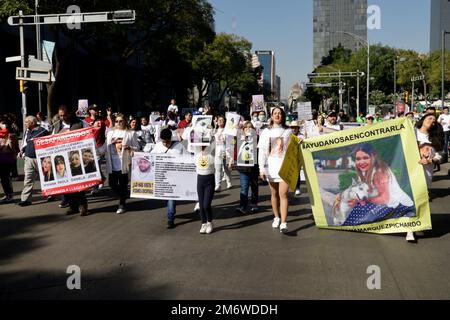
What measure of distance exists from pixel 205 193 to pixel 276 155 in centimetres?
118

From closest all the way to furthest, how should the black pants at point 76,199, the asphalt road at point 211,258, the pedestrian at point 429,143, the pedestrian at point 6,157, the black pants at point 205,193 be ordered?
the asphalt road at point 211,258
the pedestrian at point 429,143
the black pants at point 205,193
the black pants at point 76,199
the pedestrian at point 6,157

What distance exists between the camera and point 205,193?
24.8ft

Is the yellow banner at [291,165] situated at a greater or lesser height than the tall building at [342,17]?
lesser

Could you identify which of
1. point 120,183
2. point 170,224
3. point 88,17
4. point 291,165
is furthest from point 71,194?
point 88,17

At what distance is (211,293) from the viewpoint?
4895mm

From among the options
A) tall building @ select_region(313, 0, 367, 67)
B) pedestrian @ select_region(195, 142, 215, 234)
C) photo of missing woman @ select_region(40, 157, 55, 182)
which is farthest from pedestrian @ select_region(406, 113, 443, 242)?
tall building @ select_region(313, 0, 367, 67)

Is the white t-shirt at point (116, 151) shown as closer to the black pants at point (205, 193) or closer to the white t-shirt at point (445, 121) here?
the black pants at point (205, 193)

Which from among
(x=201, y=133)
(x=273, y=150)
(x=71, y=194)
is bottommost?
(x=71, y=194)

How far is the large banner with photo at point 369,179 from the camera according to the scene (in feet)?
22.8

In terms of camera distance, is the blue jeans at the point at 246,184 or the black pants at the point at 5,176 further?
the black pants at the point at 5,176

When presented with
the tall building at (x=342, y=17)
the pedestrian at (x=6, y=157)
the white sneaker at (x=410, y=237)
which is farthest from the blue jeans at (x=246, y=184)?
the tall building at (x=342, y=17)

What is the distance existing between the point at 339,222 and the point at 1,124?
708cm

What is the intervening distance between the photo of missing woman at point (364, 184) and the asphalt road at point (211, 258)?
0.34 metres

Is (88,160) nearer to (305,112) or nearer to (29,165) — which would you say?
(29,165)
